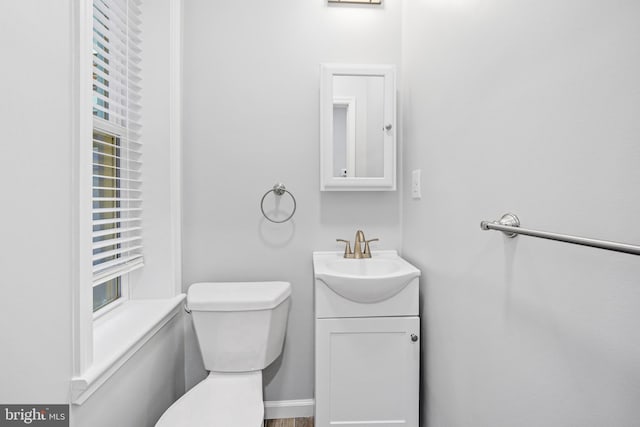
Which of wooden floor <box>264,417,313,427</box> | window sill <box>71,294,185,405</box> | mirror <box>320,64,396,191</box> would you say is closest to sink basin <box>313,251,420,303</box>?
mirror <box>320,64,396,191</box>

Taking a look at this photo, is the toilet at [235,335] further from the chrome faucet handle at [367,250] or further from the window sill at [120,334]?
the chrome faucet handle at [367,250]

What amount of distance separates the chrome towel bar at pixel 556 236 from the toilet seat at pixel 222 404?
98 centimetres

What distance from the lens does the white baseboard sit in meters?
1.60

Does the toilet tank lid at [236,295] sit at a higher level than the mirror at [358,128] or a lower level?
lower

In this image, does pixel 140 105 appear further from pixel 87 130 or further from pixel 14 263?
pixel 14 263

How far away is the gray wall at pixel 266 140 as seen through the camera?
1570mm

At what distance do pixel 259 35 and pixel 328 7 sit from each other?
394 millimetres

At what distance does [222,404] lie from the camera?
3.72 feet

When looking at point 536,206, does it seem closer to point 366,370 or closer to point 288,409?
point 366,370

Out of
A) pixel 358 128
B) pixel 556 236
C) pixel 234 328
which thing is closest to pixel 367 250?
pixel 358 128

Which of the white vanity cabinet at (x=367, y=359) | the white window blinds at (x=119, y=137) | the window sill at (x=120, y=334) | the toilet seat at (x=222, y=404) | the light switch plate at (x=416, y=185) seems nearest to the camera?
the window sill at (x=120, y=334)

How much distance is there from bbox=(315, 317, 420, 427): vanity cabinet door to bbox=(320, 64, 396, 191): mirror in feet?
2.17

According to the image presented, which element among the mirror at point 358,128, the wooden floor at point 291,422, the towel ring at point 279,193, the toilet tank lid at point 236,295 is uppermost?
the mirror at point 358,128

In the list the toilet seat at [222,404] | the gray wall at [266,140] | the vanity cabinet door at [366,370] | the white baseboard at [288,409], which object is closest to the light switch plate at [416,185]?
the gray wall at [266,140]
